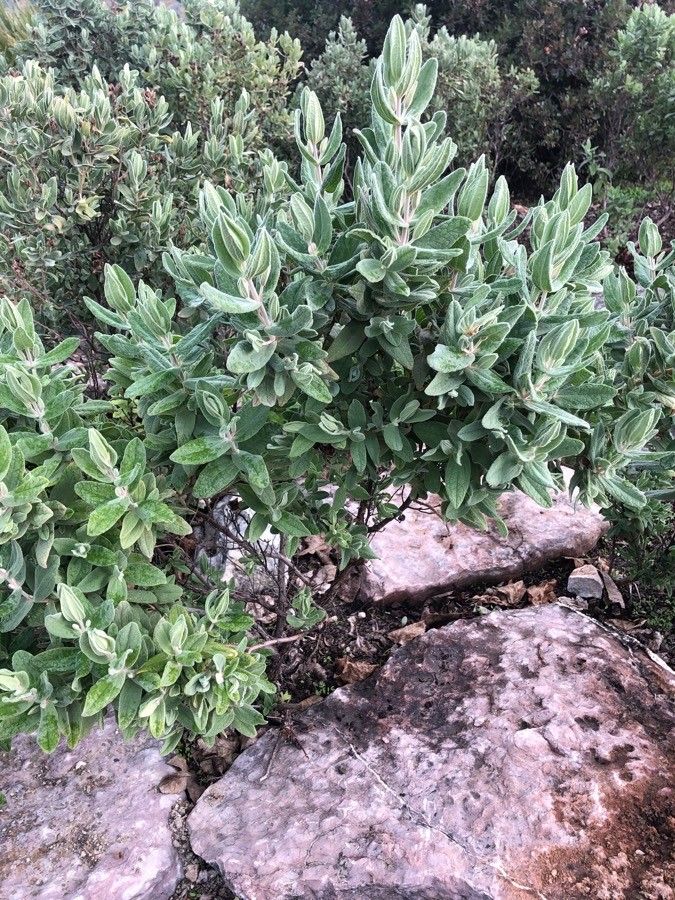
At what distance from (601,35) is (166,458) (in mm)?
7868

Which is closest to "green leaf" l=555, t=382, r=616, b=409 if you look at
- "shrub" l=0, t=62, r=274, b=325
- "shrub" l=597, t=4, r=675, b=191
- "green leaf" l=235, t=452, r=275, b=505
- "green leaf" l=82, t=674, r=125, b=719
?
"green leaf" l=235, t=452, r=275, b=505

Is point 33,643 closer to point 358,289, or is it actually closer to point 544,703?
point 358,289

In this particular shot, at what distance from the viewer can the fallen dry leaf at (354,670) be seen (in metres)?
3.10

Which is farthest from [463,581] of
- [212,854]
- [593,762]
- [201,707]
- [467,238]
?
Result: [467,238]

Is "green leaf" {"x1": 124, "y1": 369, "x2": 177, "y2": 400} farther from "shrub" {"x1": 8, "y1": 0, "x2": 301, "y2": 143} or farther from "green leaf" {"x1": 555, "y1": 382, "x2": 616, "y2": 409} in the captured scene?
"shrub" {"x1": 8, "y1": 0, "x2": 301, "y2": 143}

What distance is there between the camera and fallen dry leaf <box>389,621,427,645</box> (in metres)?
3.35

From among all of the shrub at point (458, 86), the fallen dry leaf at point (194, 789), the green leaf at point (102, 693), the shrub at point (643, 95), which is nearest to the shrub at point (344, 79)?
the shrub at point (458, 86)

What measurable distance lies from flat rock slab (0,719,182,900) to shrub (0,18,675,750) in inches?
33.3

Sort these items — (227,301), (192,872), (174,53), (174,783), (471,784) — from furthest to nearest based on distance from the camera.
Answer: (174,53)
(174,783)
(192,872)
(471,784)
(227,301)

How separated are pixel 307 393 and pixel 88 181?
2905mm

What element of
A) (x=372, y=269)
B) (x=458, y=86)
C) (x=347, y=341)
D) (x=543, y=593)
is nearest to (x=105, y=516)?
(x=347, y=341)

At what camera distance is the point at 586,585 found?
355cm

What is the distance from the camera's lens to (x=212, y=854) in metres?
2.42

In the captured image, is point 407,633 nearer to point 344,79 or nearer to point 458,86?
point 458,86
